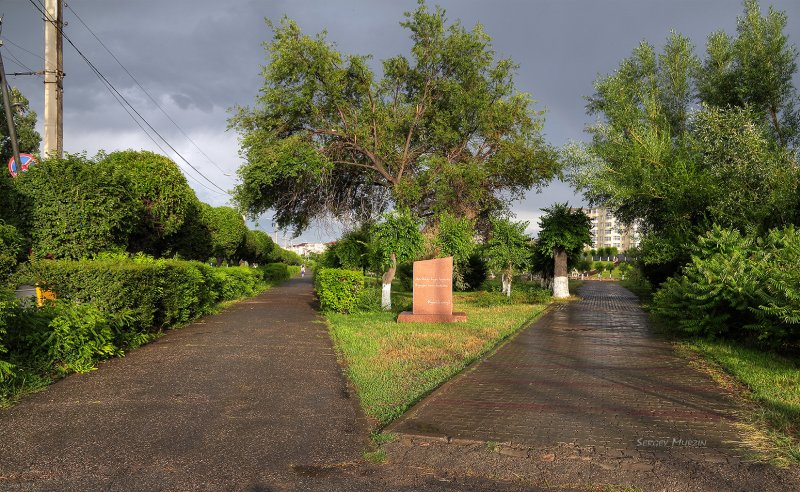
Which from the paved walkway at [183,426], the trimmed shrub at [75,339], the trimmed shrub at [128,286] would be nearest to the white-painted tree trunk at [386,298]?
the trimmed shrub at [128,286]

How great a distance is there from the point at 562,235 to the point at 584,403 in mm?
19190

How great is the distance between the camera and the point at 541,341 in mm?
11383

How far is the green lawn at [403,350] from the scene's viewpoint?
6531 mm

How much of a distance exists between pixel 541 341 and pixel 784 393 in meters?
5.17

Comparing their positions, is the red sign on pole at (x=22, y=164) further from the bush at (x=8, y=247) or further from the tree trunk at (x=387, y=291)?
the tree trunk at (x=387, y=291)

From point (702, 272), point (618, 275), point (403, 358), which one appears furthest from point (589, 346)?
point (618, 275)

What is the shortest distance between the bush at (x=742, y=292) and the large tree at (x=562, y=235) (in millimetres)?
11552

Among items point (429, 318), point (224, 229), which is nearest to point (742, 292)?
point (429, 318)

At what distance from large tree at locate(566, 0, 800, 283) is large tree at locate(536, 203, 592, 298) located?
281 cm

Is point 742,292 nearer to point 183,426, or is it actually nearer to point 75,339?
point 183,426

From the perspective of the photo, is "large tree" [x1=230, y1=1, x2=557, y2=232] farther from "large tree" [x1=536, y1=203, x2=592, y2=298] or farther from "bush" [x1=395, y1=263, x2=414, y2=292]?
"bush" [x1=395, y1=263, x2=414, y2=292]

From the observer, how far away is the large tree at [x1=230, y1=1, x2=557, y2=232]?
18531 millimetres

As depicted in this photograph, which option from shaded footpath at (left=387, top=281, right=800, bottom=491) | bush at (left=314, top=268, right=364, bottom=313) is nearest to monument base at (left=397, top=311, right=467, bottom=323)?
bush at (left=314, top=268, right=364, bottom=313)

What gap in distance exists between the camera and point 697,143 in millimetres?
15422
